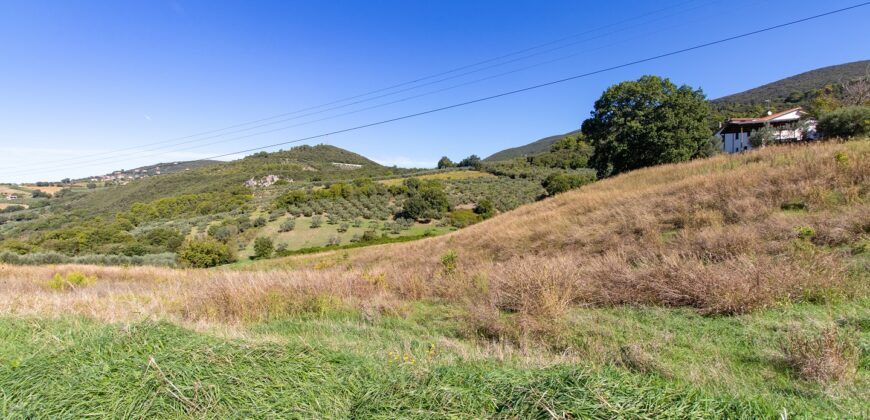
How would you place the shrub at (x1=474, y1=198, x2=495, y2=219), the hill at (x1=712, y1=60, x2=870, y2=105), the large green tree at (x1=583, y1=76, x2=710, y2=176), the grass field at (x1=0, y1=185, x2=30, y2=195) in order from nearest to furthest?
1. the large green tree at (x1=583, y1=76, x2=710, y2=176)
2. the shrub at (x1=474, y1=198, x2=495, y2=219)
3. the hill at (x1=712, y1=60, x2=870, y2=105)
4. the grass field at (x1=0, y1=185, x2=30, y2=195)

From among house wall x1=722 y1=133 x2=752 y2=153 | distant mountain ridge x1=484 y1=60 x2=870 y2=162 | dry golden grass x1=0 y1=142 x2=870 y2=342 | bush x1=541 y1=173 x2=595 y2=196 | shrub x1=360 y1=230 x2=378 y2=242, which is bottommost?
shrub x1=360 y1=230 x2=378 y2=242

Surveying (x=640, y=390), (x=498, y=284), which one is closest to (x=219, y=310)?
(x=498, y=284)

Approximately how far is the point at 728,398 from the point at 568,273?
3726mm

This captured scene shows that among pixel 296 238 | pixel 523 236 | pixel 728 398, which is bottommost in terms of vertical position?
pixel 296 238

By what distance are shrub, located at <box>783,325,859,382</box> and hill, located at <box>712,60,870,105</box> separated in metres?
89.3

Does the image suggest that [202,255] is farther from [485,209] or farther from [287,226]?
[485,209]

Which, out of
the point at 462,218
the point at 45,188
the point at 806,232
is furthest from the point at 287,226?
the point at 45,188

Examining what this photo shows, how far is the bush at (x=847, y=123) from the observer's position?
2098 cm

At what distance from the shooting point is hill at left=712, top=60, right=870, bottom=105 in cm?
7131

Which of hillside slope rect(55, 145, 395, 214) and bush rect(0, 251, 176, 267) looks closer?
bush rect(0, 251, 176, 267)

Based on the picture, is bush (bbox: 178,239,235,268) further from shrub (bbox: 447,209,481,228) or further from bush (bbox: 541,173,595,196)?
bush (bbox: 541,173,595,196)

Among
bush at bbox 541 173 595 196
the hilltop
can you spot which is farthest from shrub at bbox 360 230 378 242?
bush at bbox 541 173 595 196

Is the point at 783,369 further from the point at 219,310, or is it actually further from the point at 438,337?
the point at 219,310

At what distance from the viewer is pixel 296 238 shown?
39062 millimetres
